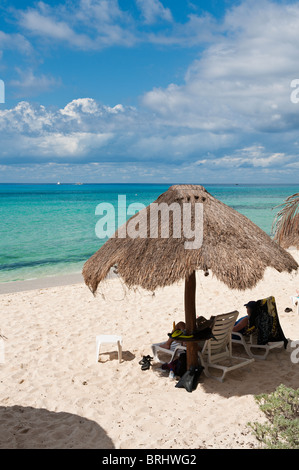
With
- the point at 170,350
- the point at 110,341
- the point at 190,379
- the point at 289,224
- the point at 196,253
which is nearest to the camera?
the point at 196,253

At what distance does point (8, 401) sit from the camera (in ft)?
15.9

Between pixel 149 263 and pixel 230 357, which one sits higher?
pixel 149 263

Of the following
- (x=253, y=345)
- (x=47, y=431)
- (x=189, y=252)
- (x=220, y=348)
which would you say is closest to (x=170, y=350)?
(x=220, y=348)

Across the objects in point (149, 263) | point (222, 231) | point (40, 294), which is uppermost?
point (222, 231)

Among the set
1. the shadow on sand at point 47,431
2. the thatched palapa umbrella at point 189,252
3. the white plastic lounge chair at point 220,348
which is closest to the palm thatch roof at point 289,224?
the thatched palapa umbrella at point 189,252

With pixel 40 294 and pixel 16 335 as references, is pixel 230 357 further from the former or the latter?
pixel 40 294

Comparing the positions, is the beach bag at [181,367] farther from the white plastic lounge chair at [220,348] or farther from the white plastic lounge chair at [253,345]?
the white plastic lounge chair at [253,345]

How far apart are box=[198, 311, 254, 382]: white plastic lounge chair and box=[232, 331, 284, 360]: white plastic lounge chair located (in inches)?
12.4

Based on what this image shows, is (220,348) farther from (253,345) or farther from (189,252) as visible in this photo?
(189,252)

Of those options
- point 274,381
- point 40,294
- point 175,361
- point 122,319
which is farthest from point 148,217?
point 40,294

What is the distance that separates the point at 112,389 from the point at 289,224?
3.89 meters

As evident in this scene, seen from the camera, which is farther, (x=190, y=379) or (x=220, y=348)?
(x=220, y=348)

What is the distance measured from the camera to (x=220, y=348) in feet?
17.7
